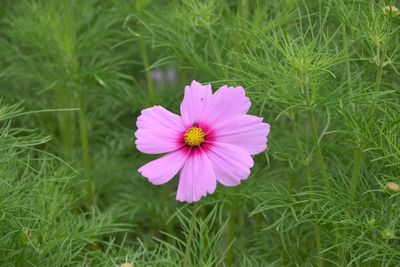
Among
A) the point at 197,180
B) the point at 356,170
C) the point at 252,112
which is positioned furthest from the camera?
the point at 252,112

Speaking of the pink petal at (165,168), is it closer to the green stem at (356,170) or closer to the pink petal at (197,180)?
the pink petal at (197,180)

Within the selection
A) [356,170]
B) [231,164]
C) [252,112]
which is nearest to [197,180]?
[231,164]

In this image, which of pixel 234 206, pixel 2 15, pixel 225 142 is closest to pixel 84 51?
pixel 2 15

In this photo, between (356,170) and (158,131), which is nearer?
(158,131)

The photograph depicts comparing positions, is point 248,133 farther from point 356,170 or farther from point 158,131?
point 356,170

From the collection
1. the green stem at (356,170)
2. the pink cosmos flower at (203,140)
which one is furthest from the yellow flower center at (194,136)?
the green stem at (356,170)

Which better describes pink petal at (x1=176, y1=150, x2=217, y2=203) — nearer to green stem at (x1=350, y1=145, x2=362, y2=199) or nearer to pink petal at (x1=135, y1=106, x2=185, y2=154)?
pink petal at (x1=135, y1=106, x2=185, y2=154)

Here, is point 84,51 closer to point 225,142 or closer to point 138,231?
point 138,231

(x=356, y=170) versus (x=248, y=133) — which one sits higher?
(x=248, y=133)
